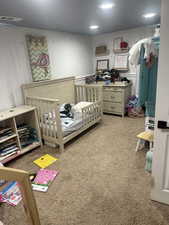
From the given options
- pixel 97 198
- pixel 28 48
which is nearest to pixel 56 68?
pixel 28 48

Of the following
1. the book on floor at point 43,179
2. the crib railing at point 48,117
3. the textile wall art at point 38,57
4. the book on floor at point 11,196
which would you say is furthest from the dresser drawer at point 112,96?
the book on floor at point 11,196

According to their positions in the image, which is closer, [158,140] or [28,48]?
[158,140]

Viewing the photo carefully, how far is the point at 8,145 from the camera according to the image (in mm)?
2504

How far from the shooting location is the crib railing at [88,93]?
3778 mm

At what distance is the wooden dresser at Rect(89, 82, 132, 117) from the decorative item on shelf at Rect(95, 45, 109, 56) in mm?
1101

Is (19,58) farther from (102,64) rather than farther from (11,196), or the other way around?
(102,64)

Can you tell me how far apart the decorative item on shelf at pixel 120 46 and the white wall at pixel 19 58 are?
115 cm

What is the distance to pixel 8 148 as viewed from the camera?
2.48 metres

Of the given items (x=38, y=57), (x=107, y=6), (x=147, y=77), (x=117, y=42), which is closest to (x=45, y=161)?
(x=147, y=77)

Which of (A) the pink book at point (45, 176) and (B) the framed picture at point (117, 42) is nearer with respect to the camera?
(A) the pink book at point (45, 176)

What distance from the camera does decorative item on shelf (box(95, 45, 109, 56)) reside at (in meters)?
4.61

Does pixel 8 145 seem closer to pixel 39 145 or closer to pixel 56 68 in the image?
pixel 39 145

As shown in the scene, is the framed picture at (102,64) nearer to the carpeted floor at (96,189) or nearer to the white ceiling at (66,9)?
the white ceiling at (66,9)

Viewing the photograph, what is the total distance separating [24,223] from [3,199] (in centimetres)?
42
